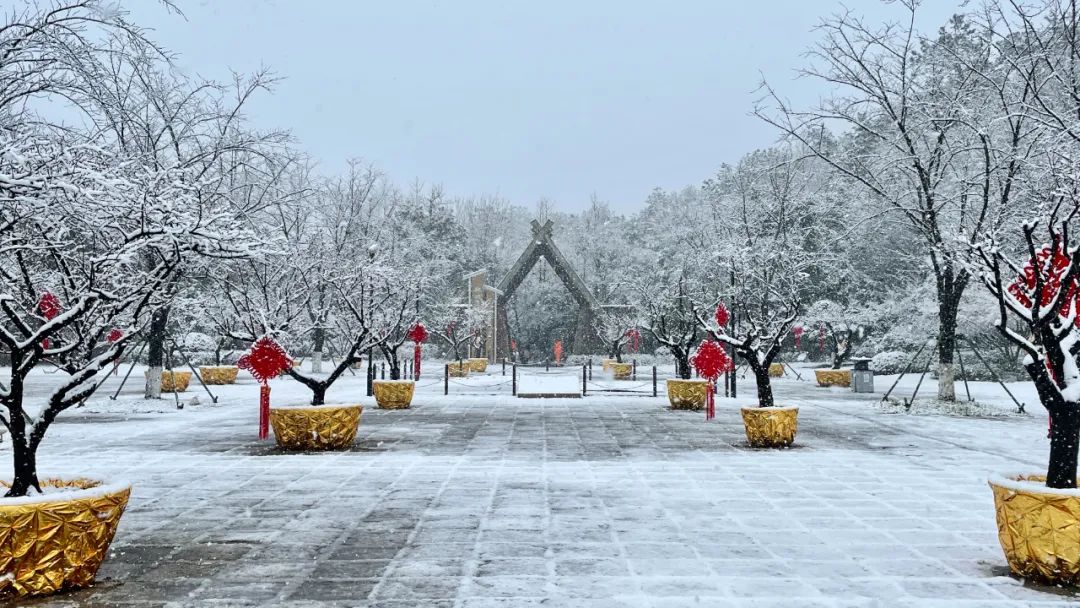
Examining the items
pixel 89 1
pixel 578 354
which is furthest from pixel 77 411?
pixel 578 354

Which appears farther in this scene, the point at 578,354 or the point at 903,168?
the point at 578,354

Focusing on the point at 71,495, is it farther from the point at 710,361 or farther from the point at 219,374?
the point at 219,374

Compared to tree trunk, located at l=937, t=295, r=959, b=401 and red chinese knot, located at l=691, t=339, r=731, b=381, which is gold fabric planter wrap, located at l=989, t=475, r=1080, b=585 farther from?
tree trunk, located at l=937, t=295, r=959, b=401

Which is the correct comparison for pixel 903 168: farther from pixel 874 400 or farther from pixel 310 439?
pixel 310 439

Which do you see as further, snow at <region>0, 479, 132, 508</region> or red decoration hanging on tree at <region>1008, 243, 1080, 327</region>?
red decoration hanging on tree at <region>1008, 243, 1080, 327</region>

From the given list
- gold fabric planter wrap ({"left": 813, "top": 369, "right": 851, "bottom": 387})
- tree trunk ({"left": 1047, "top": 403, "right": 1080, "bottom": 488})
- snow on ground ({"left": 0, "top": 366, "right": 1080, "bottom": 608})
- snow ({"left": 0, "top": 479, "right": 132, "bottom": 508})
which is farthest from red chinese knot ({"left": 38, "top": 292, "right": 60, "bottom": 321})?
gold fabric planter wrap ({"left": 813, "top": 369, "right": 851, "bottom": 387})

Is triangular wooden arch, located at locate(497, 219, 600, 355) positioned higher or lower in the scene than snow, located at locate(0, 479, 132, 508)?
higher

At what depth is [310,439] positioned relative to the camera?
13.1 metres

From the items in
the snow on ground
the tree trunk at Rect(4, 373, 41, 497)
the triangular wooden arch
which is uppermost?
the triangular wooden arch

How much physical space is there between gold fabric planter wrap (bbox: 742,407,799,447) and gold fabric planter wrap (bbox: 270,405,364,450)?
657 centimetres

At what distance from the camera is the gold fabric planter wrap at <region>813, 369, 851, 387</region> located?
106ft

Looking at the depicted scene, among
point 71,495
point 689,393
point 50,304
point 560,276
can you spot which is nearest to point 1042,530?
point 71,495

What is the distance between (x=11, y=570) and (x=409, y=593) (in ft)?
8.32

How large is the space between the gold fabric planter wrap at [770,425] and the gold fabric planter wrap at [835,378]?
784 inches
